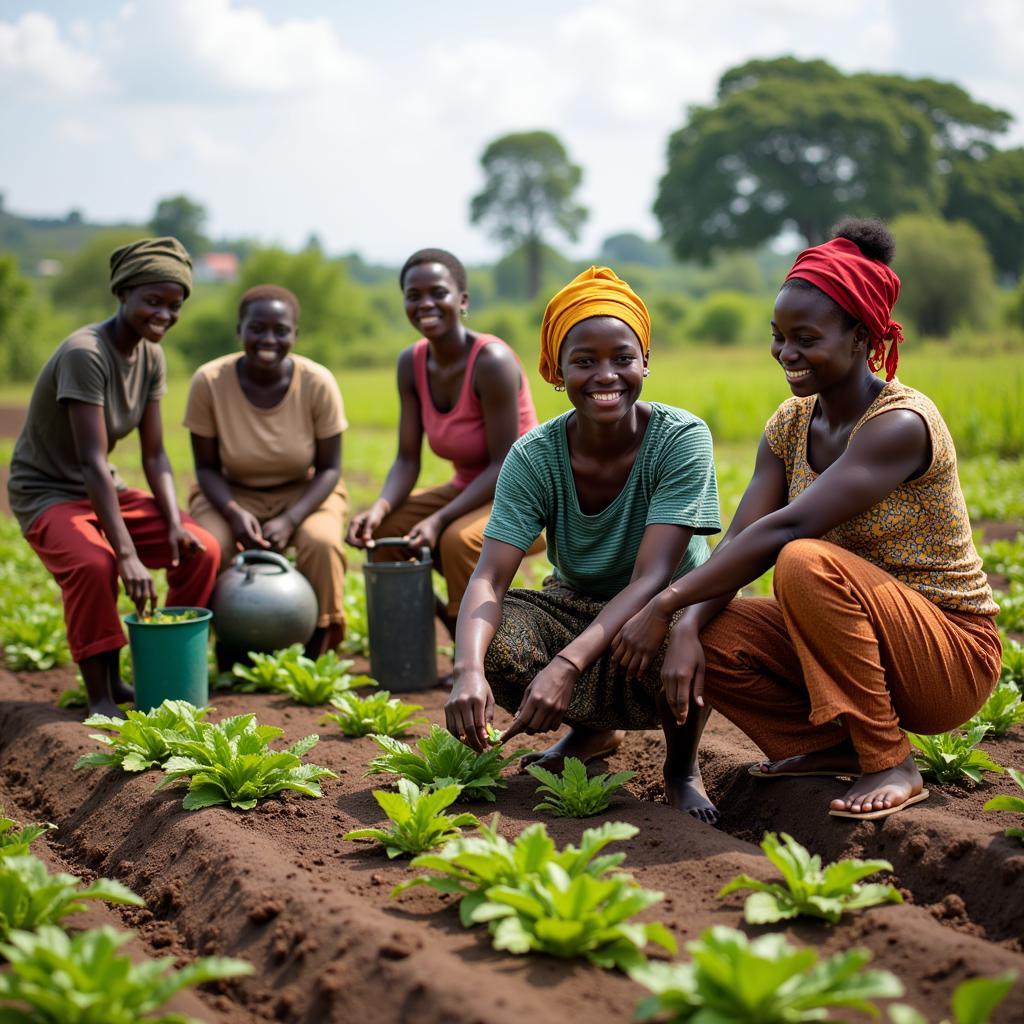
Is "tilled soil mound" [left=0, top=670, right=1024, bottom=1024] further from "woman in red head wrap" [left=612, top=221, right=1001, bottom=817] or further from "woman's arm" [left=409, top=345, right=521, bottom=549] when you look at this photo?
"woman's arm" [left=409, top=345, right=521, bottom=549]

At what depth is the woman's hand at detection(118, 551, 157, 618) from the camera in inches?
182

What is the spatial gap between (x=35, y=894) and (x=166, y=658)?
2.00m

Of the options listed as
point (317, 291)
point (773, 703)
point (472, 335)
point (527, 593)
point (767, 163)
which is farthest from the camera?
point (767, 163)

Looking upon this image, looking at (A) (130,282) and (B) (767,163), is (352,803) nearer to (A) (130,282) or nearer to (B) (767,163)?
(A) (130,282)

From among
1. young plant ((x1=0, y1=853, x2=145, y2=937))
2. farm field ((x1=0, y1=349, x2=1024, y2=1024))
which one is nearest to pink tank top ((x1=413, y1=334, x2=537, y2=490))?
farm field ((x1=0, y1=349, x2=1024, y2=1024))

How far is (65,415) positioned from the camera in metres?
4.96

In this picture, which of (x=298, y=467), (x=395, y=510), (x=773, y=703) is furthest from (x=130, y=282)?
(x=773, y=703)

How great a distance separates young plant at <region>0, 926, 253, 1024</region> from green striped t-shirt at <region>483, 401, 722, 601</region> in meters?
1.72

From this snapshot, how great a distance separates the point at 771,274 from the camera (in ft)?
340

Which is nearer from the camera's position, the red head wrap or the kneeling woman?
the red head wrap

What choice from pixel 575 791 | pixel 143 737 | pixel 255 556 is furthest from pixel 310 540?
pixel 575 791

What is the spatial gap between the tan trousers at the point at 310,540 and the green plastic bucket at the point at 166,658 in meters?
0.83

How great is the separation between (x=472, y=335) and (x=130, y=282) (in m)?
1.48

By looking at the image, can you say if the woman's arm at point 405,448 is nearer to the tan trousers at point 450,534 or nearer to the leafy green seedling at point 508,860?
the tan trousers at point 450,534
